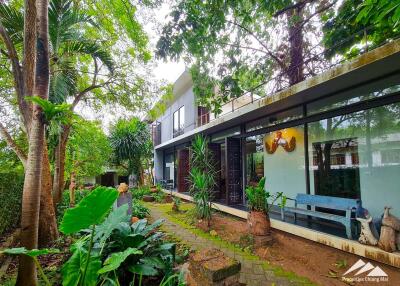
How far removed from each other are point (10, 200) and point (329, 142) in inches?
282

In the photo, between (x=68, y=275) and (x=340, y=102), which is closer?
(x=68, y=275)

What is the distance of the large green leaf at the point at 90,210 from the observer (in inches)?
78.2

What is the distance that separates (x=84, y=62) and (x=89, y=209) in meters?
8.06

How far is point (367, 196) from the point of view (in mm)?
4375

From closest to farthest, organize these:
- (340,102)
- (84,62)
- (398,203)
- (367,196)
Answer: (398,203)
(367,196)
(340,102)
(84,62)

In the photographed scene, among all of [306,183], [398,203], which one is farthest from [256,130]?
[398,203]

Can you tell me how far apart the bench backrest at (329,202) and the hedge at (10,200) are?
6.23 m

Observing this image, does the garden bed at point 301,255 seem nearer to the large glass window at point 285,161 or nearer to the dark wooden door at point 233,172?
the large glass window at point 285,161

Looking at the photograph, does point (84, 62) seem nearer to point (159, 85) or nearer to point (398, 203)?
point (159, 85)

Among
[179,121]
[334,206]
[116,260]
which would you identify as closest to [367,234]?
[334,206]

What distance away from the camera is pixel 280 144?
6461 mm

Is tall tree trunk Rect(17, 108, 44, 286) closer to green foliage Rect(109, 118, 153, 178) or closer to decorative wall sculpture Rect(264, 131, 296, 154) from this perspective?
decorative wall sculpture Rect(264, 131, 296, 154)

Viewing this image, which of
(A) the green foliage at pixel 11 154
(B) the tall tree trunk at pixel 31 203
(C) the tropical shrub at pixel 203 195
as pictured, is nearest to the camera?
(B) the tall tree trunk at pixel 31 203

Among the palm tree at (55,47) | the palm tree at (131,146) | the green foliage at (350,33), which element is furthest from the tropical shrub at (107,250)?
the palm tree at (131,146)
